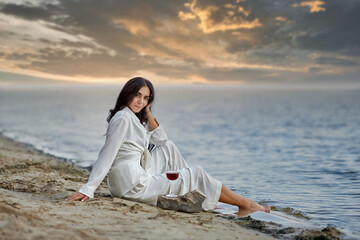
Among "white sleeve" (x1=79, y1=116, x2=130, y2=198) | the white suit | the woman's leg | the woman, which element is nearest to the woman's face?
the woman

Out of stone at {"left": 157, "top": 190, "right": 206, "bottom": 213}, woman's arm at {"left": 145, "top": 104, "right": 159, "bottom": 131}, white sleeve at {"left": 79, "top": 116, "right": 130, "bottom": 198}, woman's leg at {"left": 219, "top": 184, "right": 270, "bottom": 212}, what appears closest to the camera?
white sleeve at {"left": 79, "top": 116, "right": 130, "bottom": 198}

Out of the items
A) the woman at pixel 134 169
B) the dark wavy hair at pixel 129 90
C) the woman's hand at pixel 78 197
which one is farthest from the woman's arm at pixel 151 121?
the woman's hand at pixel 78 197

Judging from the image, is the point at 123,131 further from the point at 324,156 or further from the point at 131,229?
the point at 324,156

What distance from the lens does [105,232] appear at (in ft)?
10.6

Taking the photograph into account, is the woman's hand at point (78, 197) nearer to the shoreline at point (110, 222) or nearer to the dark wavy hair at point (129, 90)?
the shoreline at point (110, 222)

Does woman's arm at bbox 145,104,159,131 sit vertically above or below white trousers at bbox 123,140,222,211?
above

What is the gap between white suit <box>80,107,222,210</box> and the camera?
4.41 metres

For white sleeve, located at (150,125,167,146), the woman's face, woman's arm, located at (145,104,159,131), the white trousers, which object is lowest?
the white trousers

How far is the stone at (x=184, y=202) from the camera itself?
15.1 ft

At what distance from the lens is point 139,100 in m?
4.76

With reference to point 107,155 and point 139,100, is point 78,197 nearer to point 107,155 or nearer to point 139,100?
point 107,155

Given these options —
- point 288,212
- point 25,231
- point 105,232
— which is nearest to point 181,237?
point 105,232

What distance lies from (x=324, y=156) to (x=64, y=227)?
12.1 meters

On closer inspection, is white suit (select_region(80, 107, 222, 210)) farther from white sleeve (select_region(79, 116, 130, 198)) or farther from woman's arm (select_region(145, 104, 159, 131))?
woman's arm (select_region(145, 104, 159, 131))
